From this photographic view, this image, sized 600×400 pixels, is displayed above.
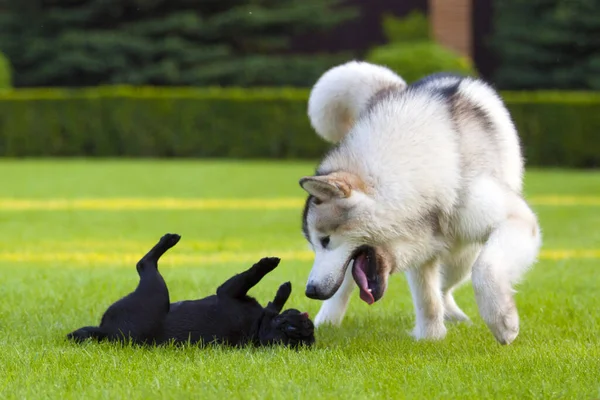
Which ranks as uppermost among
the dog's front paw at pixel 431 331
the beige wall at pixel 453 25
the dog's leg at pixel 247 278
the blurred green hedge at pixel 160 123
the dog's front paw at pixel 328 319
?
the dog's leg at pixel 247 278

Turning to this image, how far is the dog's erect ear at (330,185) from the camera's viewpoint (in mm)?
4031

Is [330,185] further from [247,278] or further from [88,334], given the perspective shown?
[88,334]

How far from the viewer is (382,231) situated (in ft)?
13.8

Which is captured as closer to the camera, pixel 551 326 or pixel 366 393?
pixel 366 393

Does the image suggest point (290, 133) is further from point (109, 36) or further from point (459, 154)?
point (459, 154)

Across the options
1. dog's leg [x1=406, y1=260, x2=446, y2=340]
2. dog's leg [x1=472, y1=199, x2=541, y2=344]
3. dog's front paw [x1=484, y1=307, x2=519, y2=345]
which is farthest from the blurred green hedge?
dog's front paw [x1=484, y1=307, x2=519, y2=345]

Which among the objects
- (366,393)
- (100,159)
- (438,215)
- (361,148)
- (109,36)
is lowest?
(100,159)

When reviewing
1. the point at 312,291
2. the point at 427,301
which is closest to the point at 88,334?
the point at 312,291

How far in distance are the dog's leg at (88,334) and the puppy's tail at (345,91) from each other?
1830mm

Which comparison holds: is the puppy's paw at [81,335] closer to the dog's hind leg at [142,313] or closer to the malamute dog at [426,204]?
the dog's hind leg at [142,313]

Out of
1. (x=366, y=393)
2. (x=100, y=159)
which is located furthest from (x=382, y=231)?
(x=100, y=159)

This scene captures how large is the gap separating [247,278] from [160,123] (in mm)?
17765

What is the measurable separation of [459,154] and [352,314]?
154 centimetres

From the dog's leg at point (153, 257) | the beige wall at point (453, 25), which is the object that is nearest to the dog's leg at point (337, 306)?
the dog's leg at point (153, 257)
